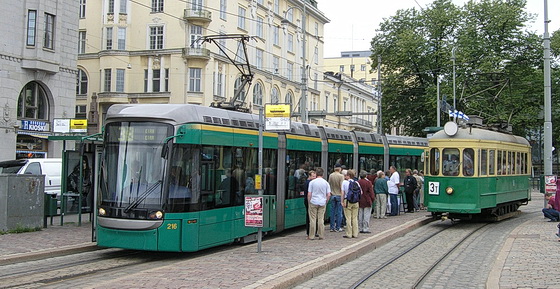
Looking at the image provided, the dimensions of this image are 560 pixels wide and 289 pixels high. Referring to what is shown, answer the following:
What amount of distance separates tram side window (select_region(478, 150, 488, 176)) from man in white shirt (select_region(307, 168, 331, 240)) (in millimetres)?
6482

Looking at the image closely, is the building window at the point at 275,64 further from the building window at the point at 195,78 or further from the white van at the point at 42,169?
the white van at the point at 42,169

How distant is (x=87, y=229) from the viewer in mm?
15992

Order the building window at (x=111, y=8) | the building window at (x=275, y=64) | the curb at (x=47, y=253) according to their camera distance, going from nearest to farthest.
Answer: the curb at (x=47, y=253), the building window at (x=111, y=8), the building window at (x=275, y=64)

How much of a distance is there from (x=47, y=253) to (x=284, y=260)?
472 centimetres

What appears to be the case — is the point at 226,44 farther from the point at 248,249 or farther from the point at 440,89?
the point at 248,249

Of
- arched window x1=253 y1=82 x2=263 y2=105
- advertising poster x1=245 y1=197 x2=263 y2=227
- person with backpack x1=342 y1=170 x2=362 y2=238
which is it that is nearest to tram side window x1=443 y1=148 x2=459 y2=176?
person with backpack x1=342 y1=170 x2=362 y2=238

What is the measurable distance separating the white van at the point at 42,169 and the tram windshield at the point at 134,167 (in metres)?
10.8

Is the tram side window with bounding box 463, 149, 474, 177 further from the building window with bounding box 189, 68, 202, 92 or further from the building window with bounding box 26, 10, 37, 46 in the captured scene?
the building window with bounding box 189, 68, 202, 92

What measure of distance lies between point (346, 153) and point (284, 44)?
126 ft

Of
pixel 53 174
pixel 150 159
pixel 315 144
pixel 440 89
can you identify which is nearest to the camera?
pixel 150 159

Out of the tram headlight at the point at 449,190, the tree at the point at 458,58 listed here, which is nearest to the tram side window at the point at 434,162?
the tram headlight at the point at 449,190

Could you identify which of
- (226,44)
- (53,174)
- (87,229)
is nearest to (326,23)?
(226,44)

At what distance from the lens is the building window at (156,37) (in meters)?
46.1

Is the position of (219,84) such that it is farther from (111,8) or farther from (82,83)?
(82,83)
